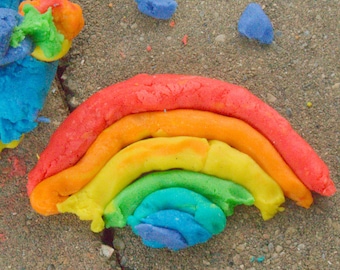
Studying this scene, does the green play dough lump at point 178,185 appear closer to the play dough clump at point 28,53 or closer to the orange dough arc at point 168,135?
the orange dough arc at point 168,135

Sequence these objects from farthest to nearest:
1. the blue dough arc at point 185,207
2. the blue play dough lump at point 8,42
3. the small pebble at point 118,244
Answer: the small pebble at point 118,244
the blue dough arc at point 185,207
the blue play dough lump at point 8,42

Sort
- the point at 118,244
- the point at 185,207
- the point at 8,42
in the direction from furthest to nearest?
the point at 118,244
the point at 185,207
the point at 8,42

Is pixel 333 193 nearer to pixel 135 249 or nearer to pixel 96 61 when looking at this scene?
pixel 135 249

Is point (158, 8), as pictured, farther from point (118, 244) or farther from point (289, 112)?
point (118, 244)

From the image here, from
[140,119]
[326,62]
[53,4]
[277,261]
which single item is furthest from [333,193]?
[53,4]

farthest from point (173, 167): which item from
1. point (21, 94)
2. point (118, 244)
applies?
point (21, 94)

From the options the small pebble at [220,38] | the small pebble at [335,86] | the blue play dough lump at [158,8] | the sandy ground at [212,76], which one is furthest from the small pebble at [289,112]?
the blue play dough lump at [158,8]
